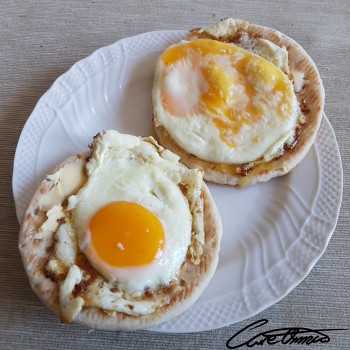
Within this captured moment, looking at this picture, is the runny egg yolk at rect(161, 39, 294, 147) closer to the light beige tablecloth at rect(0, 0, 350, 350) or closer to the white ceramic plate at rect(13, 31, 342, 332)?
the white ceramic plate at rect(13, 31, 342, 332)

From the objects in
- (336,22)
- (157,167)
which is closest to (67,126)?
(157,167)

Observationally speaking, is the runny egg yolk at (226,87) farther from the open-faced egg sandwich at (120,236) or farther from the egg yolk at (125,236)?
the egg yolk at (125,236)

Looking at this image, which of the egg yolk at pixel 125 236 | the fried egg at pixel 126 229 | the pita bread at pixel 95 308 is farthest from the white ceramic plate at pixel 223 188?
the egg yolk at pixel 125 236

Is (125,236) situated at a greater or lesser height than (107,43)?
lesser

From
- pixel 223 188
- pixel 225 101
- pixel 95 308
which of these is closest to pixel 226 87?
pixel 225 101

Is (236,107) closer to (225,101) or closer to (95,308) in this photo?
(225,101)

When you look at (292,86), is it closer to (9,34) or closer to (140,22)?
(140,22)
